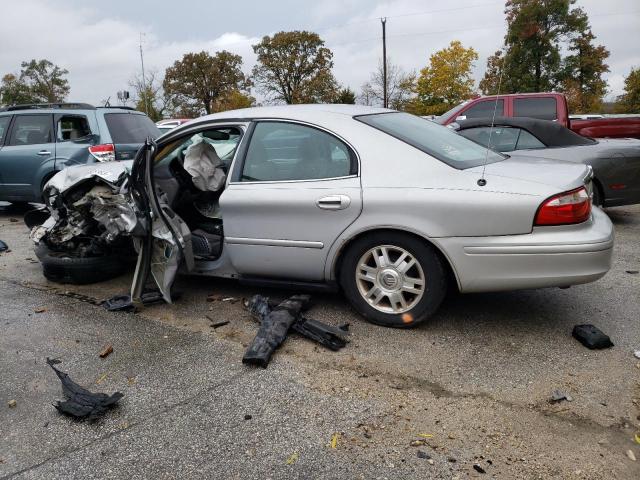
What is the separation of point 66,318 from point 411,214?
9.25 feet

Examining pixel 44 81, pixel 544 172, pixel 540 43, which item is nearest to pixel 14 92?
pixel 44 81

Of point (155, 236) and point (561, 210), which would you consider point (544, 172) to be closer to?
point (561, 210)

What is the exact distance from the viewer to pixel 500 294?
14.4 feet

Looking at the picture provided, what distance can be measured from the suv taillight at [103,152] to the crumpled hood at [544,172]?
6.17m

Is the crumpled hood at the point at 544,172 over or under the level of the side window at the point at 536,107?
under

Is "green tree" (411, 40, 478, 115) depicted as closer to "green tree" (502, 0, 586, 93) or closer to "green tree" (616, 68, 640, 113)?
"green tree" (502, 0, 586, 93)

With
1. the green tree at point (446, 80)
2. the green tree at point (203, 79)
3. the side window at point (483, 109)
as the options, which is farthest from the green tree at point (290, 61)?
the side window at point (483, 109)

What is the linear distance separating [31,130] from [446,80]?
99.9 feet

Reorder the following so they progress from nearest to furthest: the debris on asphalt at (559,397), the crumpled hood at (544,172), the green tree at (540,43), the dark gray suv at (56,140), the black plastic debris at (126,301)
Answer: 1. the debris on asphalt at (559,397)
2. the crumpled hood at (544,172)
3. the black plastic debris at (126,301)
4. the dark gray suv at (56,140)
5. the green tree at (540,43)

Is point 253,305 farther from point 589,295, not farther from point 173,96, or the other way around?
point 173,96

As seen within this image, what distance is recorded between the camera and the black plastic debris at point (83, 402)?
283 cm

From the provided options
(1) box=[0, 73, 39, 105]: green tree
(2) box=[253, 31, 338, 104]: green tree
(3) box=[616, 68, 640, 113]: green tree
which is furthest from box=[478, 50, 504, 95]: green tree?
(1) box=[0, 73, 39, 105]: green tree

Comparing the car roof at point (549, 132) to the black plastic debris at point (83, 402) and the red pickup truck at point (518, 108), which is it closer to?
the red pickup truck at point (518, 108)

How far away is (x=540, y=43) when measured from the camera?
1398 inches
